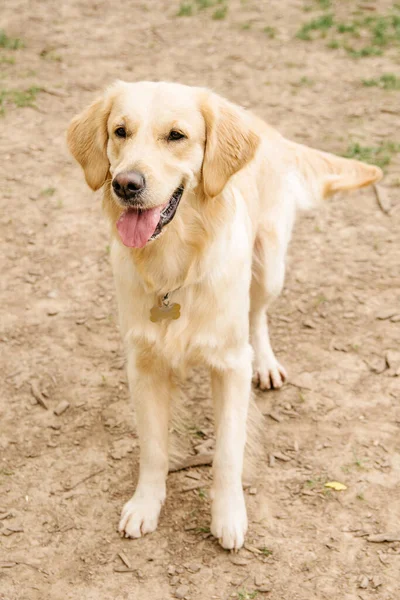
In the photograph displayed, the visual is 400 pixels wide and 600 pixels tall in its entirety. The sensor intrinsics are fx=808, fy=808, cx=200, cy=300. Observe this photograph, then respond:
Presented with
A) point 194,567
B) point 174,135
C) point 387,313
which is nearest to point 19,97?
point 387,313

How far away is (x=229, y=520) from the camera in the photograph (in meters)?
3.14

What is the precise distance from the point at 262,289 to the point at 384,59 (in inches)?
156

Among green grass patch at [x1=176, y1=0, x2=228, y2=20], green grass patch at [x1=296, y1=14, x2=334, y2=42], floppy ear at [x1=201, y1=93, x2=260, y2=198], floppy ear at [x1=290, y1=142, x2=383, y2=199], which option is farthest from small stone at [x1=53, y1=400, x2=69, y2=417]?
green grass patch at [x1=176, y1=0, x2=228, y2=20]

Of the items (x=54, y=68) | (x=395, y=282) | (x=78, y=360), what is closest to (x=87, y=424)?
(x=78, y=360)

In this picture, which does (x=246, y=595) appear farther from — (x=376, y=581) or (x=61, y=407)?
(x=61, y=407)

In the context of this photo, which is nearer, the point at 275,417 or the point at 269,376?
the point at 275,417

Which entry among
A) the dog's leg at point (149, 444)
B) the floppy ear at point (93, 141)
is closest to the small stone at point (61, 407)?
the dog's leg at point (149, 444)

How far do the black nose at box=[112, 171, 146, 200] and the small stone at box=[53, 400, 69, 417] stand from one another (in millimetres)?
1470

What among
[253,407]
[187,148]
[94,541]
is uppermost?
[187,148]

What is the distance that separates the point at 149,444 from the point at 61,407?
2.44 ft

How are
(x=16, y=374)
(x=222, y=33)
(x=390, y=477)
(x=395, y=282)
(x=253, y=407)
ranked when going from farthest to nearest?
1. (x=222, y=33)
2. (x=395, y=282)
3. (x=16, y=374)
4. (x=253, y=407)
5. (x=390, y=477)

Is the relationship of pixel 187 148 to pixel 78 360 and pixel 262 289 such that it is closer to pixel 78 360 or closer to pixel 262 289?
pixel 262 289

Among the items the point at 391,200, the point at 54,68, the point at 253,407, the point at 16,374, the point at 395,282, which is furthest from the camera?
the point at 54,68

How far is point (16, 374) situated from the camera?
4008mm
